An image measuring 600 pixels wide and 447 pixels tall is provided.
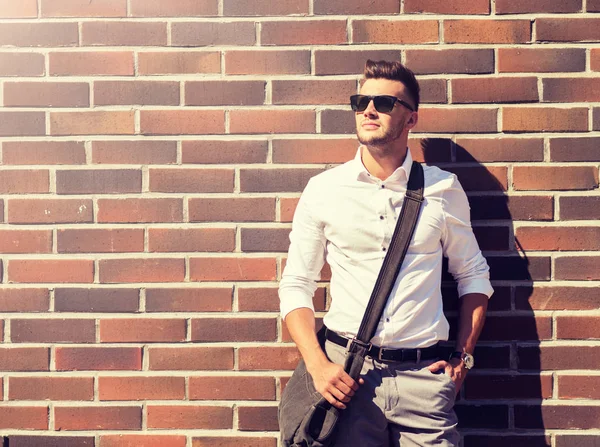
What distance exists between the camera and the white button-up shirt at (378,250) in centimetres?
230

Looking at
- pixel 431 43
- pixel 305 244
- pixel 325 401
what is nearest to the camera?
pixel 325 401

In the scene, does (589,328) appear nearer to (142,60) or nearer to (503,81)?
(503,81)

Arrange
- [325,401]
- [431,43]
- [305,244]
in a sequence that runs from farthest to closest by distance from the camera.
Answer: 1. [431,43]
2. [305,244]
3. [325,401]

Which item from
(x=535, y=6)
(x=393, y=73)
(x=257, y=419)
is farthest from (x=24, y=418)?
(x=535, y=6)

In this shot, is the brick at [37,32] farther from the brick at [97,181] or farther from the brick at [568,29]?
the brick at [568,29]

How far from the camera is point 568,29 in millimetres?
2609

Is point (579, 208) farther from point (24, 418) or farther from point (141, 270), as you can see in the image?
point (24, 418)

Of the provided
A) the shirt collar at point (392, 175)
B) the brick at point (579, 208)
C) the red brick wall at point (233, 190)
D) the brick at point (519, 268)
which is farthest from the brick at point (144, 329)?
the brick at point (579, 208)

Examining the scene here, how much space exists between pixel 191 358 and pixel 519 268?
4.65ft

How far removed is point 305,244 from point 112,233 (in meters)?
0.84

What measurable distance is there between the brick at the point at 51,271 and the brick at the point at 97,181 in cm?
30

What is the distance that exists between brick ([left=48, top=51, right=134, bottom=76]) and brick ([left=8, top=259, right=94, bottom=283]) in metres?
0.79

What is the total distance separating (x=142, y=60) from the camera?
2631 millimetres

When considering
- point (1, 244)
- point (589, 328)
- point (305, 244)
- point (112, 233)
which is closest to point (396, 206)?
point (305, 244)
